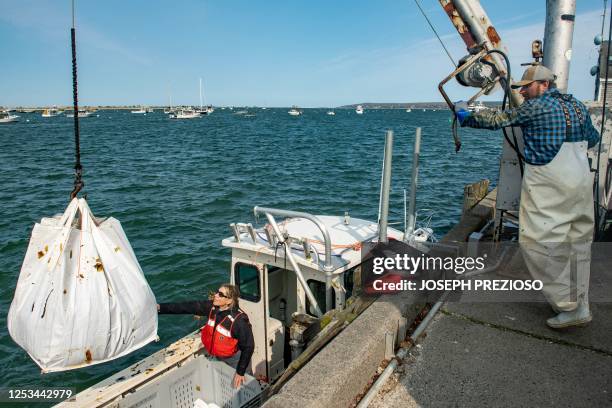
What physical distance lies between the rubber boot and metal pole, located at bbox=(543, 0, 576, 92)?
2.41 metres

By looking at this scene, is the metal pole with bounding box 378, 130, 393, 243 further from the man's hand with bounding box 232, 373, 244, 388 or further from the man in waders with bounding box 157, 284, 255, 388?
the man's hand with bounding box 232, 373, 244, 388

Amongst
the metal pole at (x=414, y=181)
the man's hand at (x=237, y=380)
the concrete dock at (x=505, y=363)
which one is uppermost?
the metal pole at (x=414, y=181)

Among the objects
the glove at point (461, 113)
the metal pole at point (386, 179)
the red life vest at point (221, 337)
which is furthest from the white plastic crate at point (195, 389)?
the glove at point (461, 113)

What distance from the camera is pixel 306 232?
230 inches

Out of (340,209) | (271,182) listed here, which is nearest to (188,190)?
(271,182)

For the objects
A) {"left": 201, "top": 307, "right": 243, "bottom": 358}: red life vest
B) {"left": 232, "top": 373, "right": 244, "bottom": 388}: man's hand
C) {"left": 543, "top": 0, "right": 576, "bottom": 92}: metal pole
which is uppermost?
{"left": 543, "top": 0, "right": 576, "bottom": 92}: metal pole

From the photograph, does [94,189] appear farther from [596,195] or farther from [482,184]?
[596,195]

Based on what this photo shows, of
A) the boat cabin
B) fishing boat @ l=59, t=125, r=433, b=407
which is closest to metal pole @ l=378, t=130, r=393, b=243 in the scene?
fishing boat @ l=59, t=125, r=433, b=407

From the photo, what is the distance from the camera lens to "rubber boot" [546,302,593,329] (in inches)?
144

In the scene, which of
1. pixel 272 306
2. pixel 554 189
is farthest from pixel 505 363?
pixel 272 306

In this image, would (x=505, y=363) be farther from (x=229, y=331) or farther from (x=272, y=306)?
(x=272, y=306)

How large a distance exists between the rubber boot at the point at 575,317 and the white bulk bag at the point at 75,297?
356cm

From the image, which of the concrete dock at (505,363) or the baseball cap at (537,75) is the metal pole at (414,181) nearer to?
the concrete dock at (505,363)

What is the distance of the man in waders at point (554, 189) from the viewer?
3.38 meters
